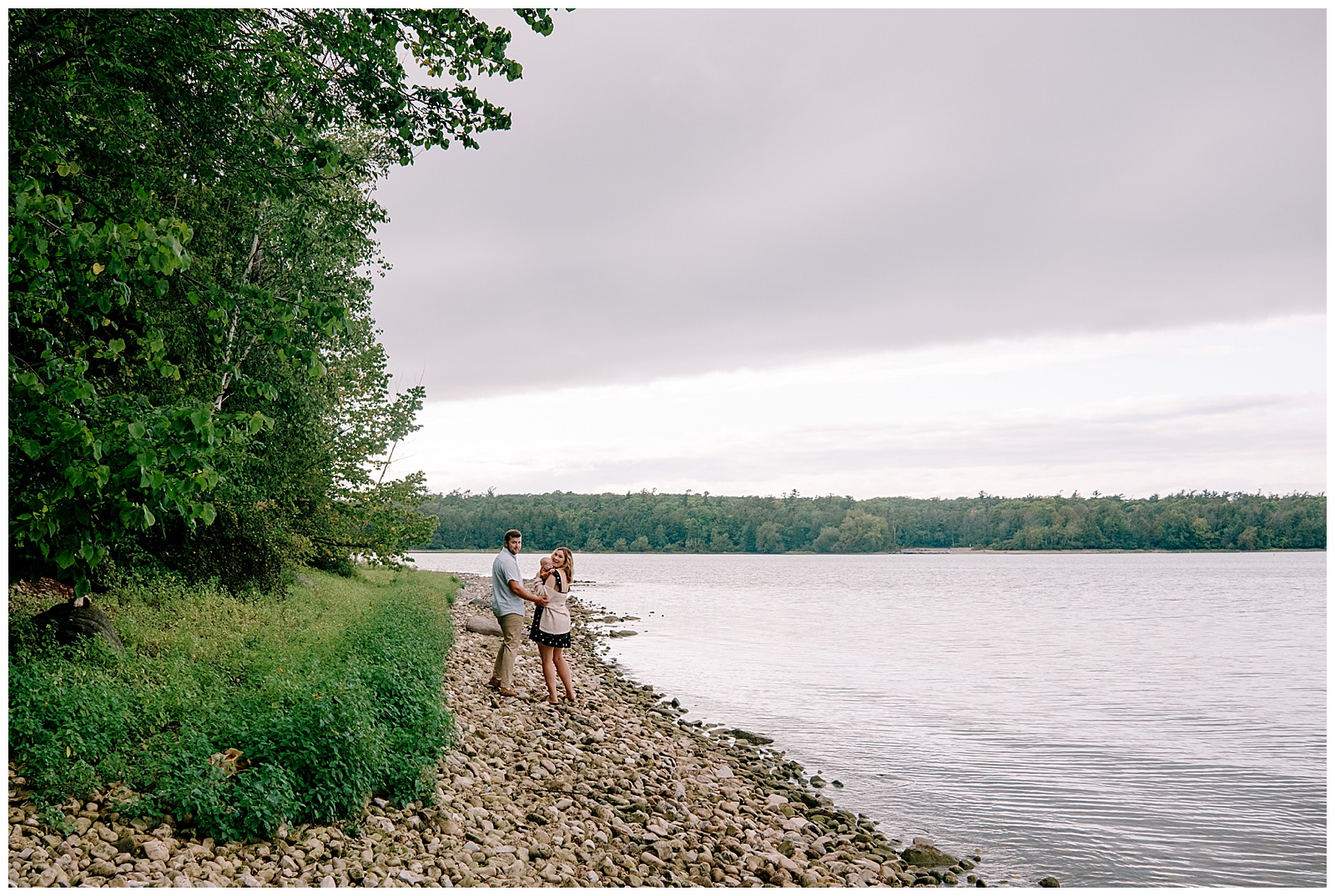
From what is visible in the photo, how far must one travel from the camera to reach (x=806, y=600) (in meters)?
52.9

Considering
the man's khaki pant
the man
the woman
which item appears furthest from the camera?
the man's khaki pant

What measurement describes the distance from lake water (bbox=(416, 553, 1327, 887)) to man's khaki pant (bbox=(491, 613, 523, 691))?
4994 millimetres

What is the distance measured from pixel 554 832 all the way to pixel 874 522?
514 feet

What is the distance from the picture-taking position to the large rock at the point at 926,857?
9586mm

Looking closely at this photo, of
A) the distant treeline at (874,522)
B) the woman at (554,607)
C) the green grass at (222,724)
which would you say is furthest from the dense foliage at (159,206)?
the distant treeline at (874,522)

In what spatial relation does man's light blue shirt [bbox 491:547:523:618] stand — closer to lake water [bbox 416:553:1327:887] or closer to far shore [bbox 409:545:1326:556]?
A: lake water [bbox 416:553:1327:887]

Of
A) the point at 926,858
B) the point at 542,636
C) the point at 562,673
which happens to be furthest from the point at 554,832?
the point at 562,673

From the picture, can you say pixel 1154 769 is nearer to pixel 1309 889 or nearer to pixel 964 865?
pixel 1309 889

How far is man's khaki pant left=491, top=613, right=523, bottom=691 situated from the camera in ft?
43.4

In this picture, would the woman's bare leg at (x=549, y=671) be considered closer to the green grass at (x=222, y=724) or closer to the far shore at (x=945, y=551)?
the green grass at (x=222, y=724)

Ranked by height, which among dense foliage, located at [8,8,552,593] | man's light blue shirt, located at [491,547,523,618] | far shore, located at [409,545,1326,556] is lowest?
far shore, located at [409,545,1326,556]

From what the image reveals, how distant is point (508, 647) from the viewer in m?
13.7

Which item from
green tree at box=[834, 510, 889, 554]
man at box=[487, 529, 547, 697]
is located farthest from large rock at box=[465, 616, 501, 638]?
green tree at box=[834, 510, 889, 554]

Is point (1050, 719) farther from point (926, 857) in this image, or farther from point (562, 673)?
point (562, 673)
